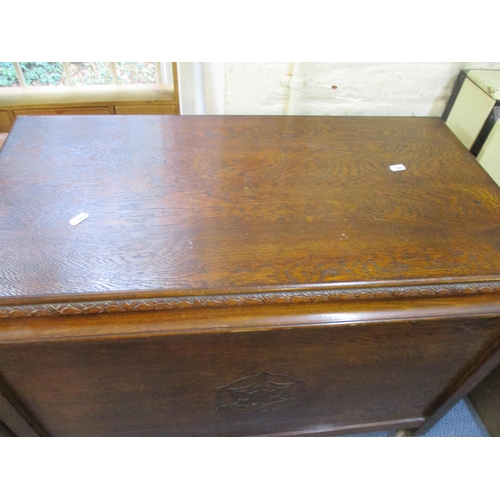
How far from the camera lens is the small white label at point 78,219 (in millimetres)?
594

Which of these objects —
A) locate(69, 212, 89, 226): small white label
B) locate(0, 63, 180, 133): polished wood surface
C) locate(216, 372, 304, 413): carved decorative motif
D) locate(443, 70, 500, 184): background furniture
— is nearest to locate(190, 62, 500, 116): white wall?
locate(443, 70, 500, 184): background furniture

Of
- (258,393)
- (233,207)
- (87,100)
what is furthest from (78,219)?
(87,100)

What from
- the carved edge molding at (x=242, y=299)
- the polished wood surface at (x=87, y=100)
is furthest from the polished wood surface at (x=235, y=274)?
the polished wood surface at (x=87, y=100)

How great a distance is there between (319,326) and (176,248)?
240 millimetres

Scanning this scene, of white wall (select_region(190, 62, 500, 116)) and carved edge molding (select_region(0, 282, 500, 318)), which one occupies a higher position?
white wall (select_region(190, 62, 500, 116))

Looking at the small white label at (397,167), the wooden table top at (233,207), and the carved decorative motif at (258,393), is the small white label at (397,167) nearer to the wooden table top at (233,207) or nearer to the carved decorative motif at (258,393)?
the wooden table top at (233,207)

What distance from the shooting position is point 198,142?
772 mm

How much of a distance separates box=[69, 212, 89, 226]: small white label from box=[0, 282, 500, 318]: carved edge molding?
0.46 ft

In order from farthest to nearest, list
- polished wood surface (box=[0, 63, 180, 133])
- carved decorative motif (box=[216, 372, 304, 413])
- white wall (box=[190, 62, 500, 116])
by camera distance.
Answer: polished wood surface (box=[0, 63, 180, 133]) → white wall (box=[190, 62, 500, 116]) → carved decorative motif (box=[216, 372, 304, 413])

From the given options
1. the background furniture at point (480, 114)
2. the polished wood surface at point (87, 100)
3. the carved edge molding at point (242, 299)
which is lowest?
the carved edge molding at point (242, 299)

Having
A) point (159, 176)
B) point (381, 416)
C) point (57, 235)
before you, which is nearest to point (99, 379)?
point (57, 235)

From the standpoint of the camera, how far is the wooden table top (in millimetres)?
550

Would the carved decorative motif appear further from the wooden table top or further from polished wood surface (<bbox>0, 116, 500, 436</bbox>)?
the wooden table top

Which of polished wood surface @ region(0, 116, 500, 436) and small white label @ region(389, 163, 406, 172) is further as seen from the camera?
small white label @ region(389, 163, 406, 172)
